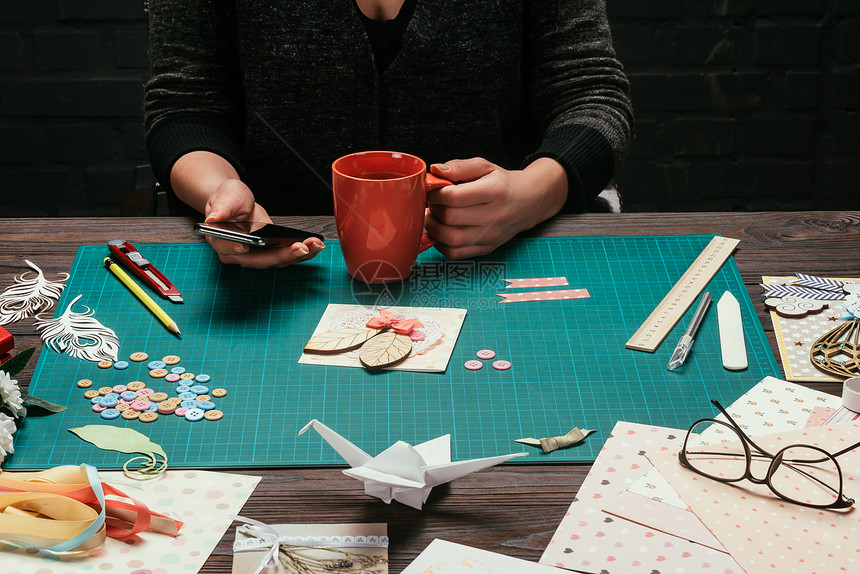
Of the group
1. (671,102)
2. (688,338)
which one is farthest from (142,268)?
(671,102)

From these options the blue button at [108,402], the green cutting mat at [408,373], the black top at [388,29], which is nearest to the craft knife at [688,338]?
the green cutting mat at [408,373]

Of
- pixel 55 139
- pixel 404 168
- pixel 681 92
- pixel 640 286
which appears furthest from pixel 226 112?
pixel 681 92

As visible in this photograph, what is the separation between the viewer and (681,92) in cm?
214

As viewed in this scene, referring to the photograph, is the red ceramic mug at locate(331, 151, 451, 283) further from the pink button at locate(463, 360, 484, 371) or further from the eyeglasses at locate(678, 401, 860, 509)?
the eyeglasses at locate(678, 401, 860, 509)

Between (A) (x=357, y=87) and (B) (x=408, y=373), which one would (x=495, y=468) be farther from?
(A) (x=357, y=87)

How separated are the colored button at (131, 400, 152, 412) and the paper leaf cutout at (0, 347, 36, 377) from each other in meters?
0.11

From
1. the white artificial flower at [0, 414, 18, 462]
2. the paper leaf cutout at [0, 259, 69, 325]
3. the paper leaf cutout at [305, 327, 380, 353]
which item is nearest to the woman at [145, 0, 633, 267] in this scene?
the paper leaf cutout at [0, 259, 69, 325]

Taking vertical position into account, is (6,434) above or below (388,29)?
below

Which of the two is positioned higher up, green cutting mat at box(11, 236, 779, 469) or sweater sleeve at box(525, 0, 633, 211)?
sweater sleeve at box(525, 0, 633, 211)

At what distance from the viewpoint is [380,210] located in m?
0.84

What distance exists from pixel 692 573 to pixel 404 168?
0.54m

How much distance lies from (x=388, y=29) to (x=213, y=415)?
0.75 metres

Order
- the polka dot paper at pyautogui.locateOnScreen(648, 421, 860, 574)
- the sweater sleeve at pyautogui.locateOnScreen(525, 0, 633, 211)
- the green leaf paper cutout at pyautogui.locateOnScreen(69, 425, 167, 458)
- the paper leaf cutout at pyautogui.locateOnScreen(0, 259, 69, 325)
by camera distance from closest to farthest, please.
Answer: the polka dot paper at pyautogui.locateOnScreen(648, 421, 860, 574)
the green leaf paper cutout at pyautogui.locateOnScreen(69, 425, 167, 458)
the paper leaf cutout at pyautogui.locateOnScreen(0, 259, 69, 325)
the sweater sleeve at pyautogui.locateOnScreen(525, 0, 633, 211)

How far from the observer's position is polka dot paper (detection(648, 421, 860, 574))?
0.50 metres
